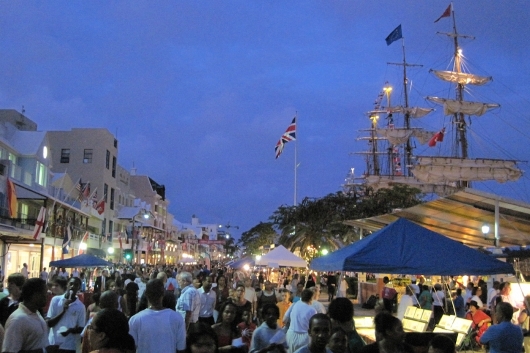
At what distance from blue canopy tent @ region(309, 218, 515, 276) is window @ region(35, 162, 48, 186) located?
3323cm

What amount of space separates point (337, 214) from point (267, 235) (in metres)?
17.9

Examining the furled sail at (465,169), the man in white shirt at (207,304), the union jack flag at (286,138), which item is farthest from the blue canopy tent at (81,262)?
the furled sail at (465,169)

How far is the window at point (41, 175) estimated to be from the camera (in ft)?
129

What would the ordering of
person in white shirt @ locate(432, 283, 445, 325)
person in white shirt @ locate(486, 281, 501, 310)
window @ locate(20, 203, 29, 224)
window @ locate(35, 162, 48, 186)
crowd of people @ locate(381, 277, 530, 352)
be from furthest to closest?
window @ locate(35, 162, 48, 186), window @ locate(20, 203, 29, 224), person in white shirt @ locate(432, 283, 445, 325), person in white shirt @ locate(486, 281, 501, 310), crowd of people @ locate(381, 277, 530, 352)

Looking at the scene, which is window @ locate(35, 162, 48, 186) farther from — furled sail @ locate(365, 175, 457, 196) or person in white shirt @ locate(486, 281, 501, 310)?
furled sail @ locate(365, 175, 457, 196)

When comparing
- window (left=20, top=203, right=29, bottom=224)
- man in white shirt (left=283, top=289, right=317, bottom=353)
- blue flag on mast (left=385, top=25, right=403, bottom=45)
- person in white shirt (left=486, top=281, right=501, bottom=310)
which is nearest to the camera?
man in white shirt (left=283, top=289, right=317, bottom=353)

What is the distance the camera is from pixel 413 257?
966 centimetres

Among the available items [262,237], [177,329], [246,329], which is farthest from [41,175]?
[177,329]

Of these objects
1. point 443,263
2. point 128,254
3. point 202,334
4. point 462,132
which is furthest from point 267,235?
point 202,334

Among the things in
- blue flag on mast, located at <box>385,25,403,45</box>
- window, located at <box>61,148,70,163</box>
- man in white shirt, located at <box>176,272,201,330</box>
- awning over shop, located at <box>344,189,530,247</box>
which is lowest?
man in white shirt, located at <box>176,272,201,330</box>

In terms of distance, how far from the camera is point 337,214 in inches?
1630

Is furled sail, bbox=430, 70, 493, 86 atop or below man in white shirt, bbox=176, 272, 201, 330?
atop

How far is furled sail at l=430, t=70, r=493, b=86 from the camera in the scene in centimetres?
6544

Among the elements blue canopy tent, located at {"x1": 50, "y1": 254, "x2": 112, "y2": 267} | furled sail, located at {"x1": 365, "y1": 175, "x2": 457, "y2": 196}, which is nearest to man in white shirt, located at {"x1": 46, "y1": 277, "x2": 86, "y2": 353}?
blue canopy tent, located at {"x1": 50, "y1": 254, "x2": 112, "y2": 267}
